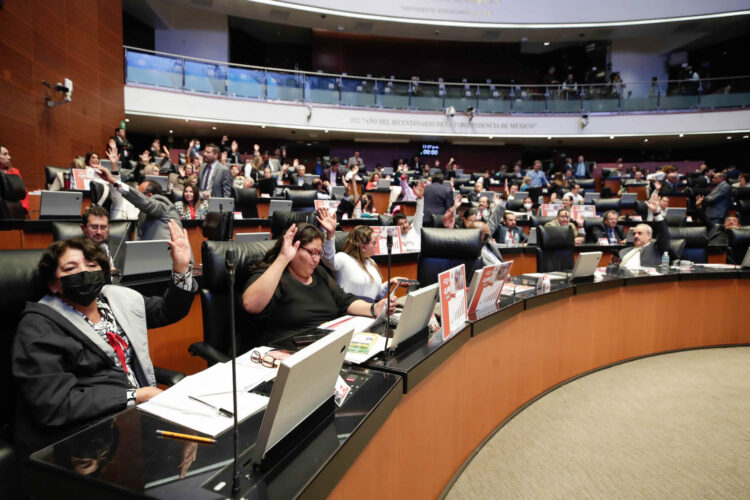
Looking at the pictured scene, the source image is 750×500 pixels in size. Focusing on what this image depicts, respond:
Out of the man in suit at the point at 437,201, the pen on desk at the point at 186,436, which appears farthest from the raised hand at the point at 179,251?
the man in suit at the point at 437,201


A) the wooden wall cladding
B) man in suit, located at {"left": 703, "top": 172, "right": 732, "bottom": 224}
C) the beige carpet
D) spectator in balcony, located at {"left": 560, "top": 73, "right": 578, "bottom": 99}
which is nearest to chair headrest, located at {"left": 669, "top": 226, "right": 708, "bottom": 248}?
the beige carpet

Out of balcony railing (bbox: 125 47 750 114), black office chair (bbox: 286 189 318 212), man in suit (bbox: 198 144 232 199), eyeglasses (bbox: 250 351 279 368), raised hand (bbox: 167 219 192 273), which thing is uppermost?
balcony railing (bbox: 125 47 750 114)

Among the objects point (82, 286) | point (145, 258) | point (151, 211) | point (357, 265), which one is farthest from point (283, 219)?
point (82, 286)

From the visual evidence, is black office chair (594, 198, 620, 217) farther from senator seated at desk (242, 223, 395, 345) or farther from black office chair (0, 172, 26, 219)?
black office chair (0, 172, 26, 219)

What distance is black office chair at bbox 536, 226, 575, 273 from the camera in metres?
4.15

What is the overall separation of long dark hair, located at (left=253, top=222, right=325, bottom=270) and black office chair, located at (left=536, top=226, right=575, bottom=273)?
9.18 ft

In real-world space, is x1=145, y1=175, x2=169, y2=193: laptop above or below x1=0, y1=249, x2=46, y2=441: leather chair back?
above

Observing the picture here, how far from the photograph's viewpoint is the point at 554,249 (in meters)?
4.23

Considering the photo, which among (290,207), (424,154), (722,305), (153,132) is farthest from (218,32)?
(722,305)

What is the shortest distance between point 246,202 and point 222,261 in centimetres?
407

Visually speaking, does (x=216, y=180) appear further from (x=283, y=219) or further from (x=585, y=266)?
(x=585, y=266)

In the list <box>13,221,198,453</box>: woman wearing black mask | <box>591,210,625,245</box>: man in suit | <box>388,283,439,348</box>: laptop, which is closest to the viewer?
<box>13,221,198,453</box>: woman wearing black mask

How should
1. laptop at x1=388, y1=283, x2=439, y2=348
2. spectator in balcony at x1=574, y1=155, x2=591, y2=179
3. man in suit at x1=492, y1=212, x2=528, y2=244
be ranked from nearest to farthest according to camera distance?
laptop at x1=388, y1=283, x2=439, y2=348, man in suit at x1=492, y1=212, x2=528, y2=244, spectator in balcony at x1=574, y1=155, x2=591, y2=179

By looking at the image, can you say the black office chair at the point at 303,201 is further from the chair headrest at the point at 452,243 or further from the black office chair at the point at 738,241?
the black office chair at the point at 738,241
